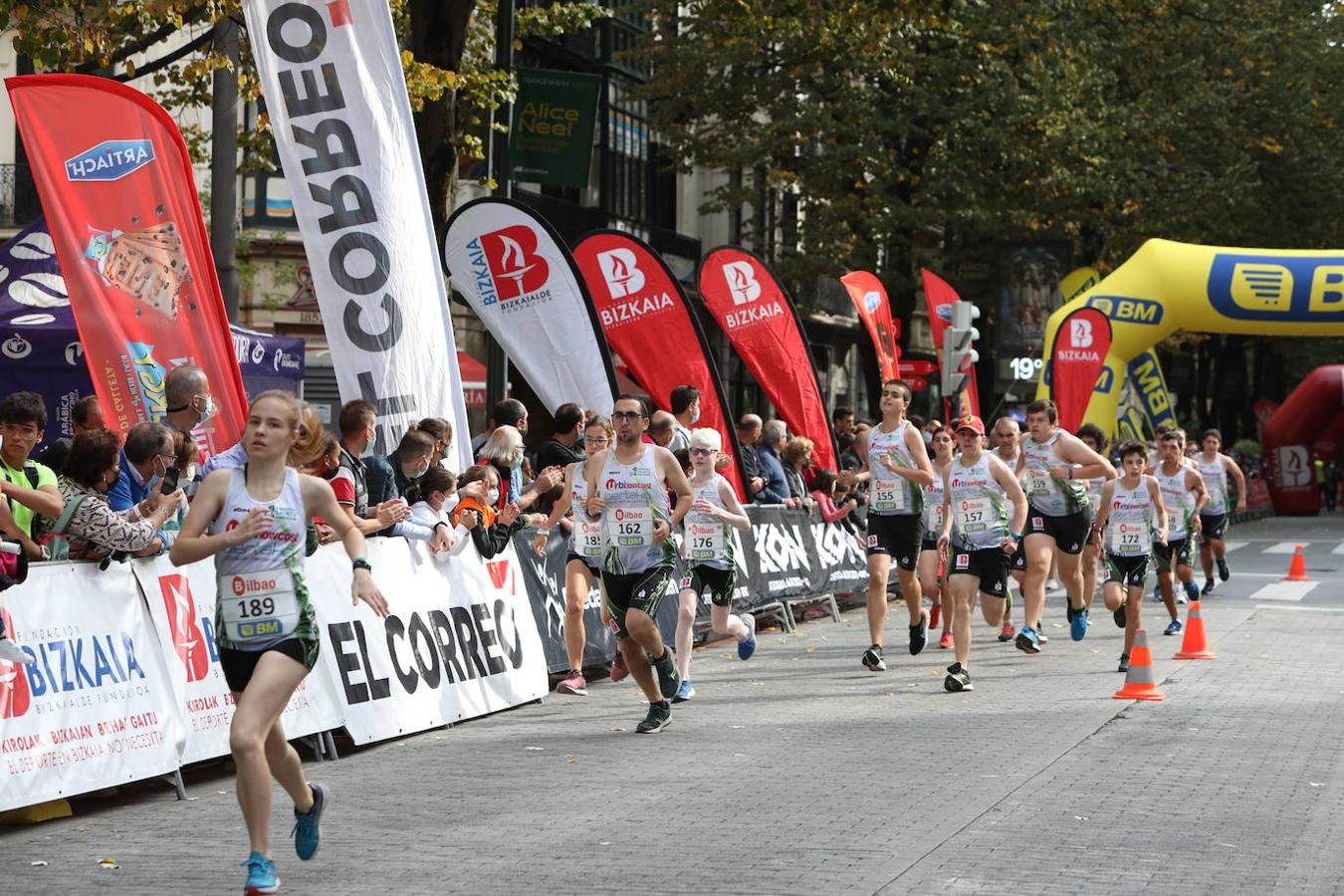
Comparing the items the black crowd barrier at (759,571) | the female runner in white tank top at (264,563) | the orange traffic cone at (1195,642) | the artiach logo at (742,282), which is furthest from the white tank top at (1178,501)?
the female runner in white tank top at (264,563)

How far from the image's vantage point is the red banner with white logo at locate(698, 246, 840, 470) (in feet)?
64.9

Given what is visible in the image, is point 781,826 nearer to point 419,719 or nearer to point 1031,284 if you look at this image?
point 419,719

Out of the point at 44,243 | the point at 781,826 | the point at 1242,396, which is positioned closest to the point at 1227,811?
the point at 781,826

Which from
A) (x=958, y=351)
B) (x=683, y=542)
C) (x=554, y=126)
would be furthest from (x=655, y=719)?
(x=958, y=351)

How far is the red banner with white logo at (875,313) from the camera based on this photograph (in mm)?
24125

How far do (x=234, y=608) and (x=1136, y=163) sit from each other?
31.3 m

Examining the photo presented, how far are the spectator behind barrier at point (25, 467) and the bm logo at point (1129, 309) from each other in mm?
21680

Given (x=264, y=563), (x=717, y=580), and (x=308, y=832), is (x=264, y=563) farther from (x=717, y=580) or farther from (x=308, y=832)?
(x=717, y=580)

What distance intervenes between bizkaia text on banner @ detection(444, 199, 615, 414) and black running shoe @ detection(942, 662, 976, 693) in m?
3.99

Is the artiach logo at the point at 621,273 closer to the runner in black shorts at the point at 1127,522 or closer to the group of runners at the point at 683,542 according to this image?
the group of runners at the point at 683,542

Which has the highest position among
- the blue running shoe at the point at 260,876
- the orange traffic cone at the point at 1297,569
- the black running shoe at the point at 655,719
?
the blue running shoe at the point at 260,876

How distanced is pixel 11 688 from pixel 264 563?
1.83 m

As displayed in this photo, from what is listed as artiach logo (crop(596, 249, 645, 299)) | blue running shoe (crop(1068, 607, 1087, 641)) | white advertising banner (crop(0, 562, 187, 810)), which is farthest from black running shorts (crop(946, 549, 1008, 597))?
white advertising banner (crop(0, 562, 187, 810))

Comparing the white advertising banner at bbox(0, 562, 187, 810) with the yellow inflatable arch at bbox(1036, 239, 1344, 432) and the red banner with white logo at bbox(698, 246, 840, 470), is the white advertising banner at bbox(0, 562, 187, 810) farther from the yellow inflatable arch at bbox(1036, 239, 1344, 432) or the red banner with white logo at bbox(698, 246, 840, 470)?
the yellow inflatable arch at bbox(1036, 239, 1344, 432)
